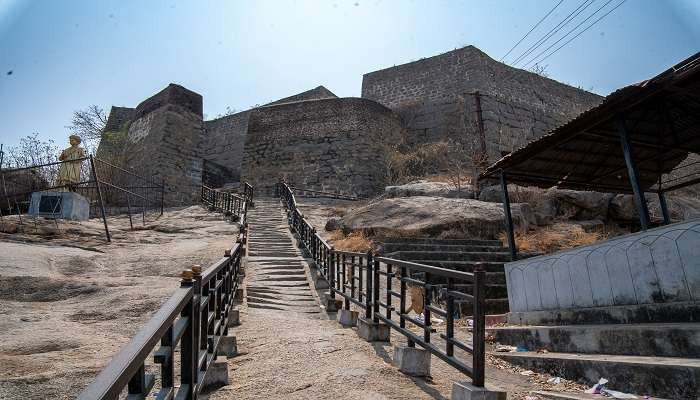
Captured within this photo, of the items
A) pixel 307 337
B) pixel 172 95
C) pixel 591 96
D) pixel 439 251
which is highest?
pixel 591 96

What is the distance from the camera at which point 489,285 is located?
310 inches

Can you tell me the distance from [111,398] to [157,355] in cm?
72

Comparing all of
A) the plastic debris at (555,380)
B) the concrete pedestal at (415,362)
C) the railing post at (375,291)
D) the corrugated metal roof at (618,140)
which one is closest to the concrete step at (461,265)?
the corrugated metal roof at (618,140)

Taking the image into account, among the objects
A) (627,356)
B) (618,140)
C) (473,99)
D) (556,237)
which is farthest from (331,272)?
(473,99)

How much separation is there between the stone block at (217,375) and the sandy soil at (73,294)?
819 millimetres

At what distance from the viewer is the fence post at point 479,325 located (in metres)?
2.94

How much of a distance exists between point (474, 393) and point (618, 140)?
5065 mm

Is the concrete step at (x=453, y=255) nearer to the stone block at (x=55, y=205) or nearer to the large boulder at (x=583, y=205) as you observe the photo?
the large boulder at (x=583, y=205)

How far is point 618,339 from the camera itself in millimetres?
3859

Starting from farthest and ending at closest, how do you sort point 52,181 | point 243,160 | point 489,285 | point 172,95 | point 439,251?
point 243,160, point 172,95, point 52,181, point 439,251, point 489,285

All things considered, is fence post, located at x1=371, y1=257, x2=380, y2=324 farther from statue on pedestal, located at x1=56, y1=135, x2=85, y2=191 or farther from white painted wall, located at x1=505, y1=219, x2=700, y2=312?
statue on pedestal, located at x1=56, y1=135, x2=85, y2=191

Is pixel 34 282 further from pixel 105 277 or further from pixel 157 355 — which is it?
pixel 157 355

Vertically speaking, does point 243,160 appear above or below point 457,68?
below

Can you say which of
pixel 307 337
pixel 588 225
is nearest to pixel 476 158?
pixel 588 225
